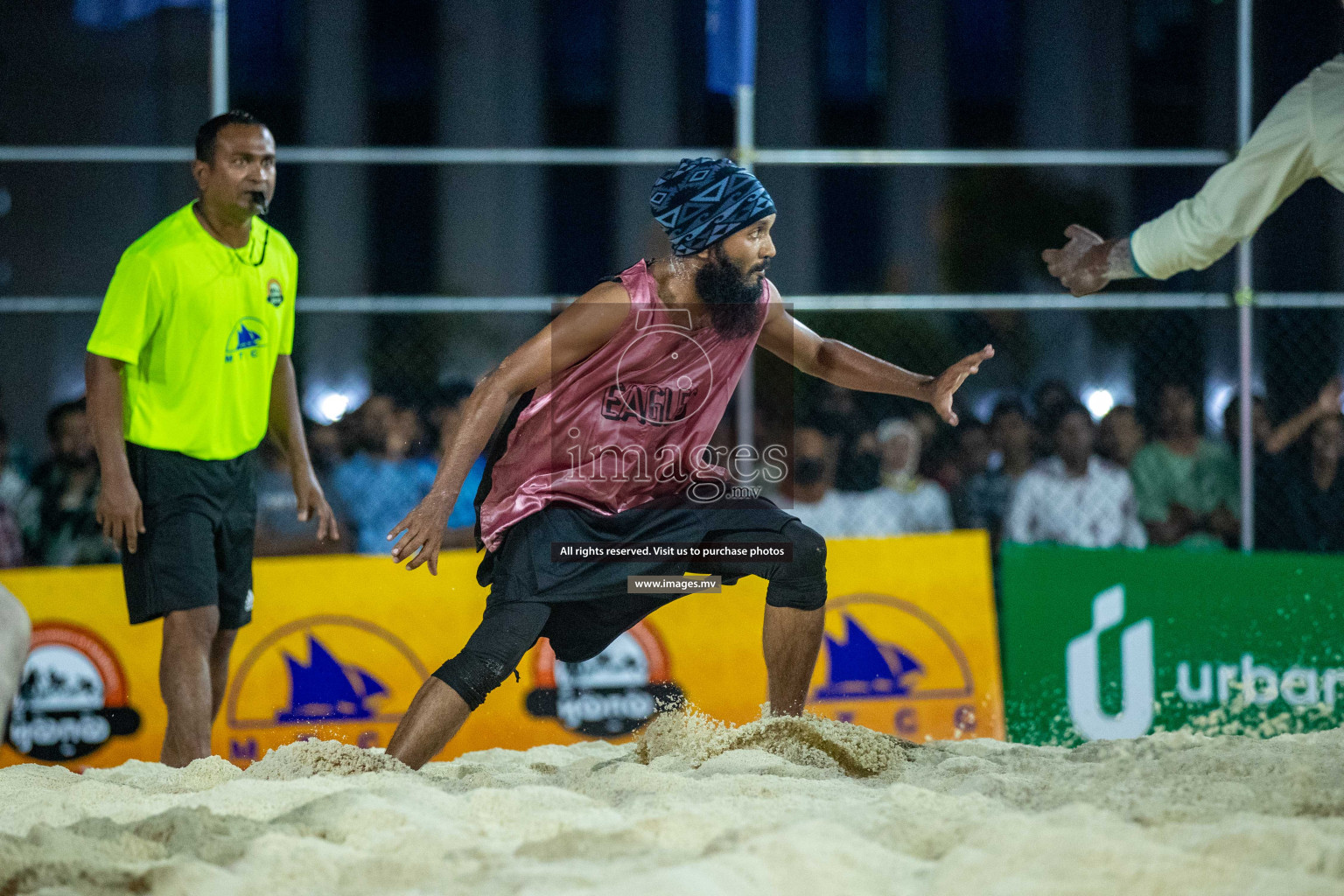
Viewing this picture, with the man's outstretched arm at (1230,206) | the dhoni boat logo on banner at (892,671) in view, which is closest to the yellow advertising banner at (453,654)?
the dhoni boat logo on banner at (892,671)

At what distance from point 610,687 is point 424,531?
7.41 feet

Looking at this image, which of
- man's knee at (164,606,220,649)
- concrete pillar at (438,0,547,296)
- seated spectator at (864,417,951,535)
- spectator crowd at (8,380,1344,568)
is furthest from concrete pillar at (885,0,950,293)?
man's knee at (164,606,220,649)

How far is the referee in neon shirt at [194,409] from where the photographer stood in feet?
12.9

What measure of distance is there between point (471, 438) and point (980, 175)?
376 inches

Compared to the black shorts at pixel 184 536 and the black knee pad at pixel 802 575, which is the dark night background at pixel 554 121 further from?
the black knee pad at pixel 802 575

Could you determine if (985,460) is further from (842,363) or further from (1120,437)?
(842,363)

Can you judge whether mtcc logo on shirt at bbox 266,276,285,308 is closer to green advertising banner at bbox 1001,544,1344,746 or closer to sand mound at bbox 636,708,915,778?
sand mound at bbox 636,708,915,778

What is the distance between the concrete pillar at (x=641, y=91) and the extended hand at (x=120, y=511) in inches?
380

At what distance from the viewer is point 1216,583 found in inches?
210

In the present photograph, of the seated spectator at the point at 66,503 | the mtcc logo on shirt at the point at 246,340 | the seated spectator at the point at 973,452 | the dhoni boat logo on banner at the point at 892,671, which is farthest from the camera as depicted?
the seated spectator at the point at 973,452

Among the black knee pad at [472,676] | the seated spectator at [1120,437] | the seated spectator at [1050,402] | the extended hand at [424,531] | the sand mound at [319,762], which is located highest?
the seated spectator at [1050,402]

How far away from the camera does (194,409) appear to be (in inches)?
160

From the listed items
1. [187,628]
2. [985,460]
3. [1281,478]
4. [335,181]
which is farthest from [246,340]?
[335,181]

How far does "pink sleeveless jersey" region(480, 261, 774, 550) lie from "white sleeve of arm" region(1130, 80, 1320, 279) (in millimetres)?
1386
